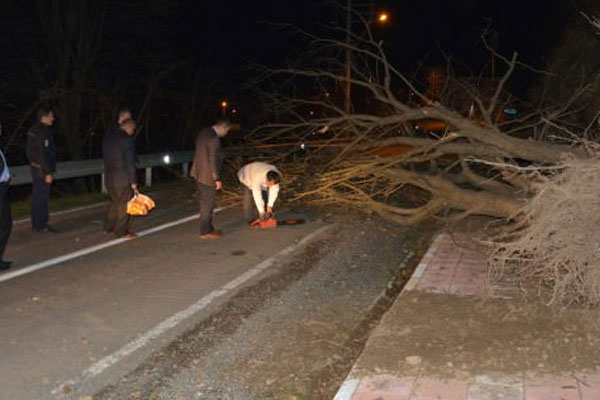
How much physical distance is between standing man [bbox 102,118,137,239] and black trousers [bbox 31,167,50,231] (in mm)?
1144

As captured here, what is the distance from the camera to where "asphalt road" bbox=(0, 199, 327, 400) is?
4734 millimetres

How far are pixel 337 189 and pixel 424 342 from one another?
21.1 feet

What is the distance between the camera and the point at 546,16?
906 inches

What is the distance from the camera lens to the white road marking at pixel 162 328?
15.1ft

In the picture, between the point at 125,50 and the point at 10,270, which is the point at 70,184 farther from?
the point at 10,270

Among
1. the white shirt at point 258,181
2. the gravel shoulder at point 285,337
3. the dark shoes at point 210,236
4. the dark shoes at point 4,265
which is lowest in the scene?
the gravel shoulder at point 285,337

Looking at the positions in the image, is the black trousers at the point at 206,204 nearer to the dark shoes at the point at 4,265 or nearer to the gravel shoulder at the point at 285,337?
the gravel shoulder at the point at 285,337

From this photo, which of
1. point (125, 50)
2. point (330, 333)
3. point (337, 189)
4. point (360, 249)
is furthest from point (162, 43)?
point (330, 333)

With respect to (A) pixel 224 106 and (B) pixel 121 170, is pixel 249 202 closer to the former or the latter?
(B) pixel 121 170

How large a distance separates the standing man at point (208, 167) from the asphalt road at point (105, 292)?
1.06ft

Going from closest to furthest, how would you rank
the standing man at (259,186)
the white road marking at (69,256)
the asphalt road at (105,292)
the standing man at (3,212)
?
the asphalt road at (105,292)
the white road marking at (69,256)
the standing man at (3,212)
the standing man at (259,186)

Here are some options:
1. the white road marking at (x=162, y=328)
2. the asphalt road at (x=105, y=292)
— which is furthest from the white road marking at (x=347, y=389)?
the white road marking at (x=162, y=328)

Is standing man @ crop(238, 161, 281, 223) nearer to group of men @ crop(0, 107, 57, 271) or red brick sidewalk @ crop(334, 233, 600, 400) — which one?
group of men @ crop(0, 107, 57, 271)

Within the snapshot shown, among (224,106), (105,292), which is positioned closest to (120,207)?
(105,292)
